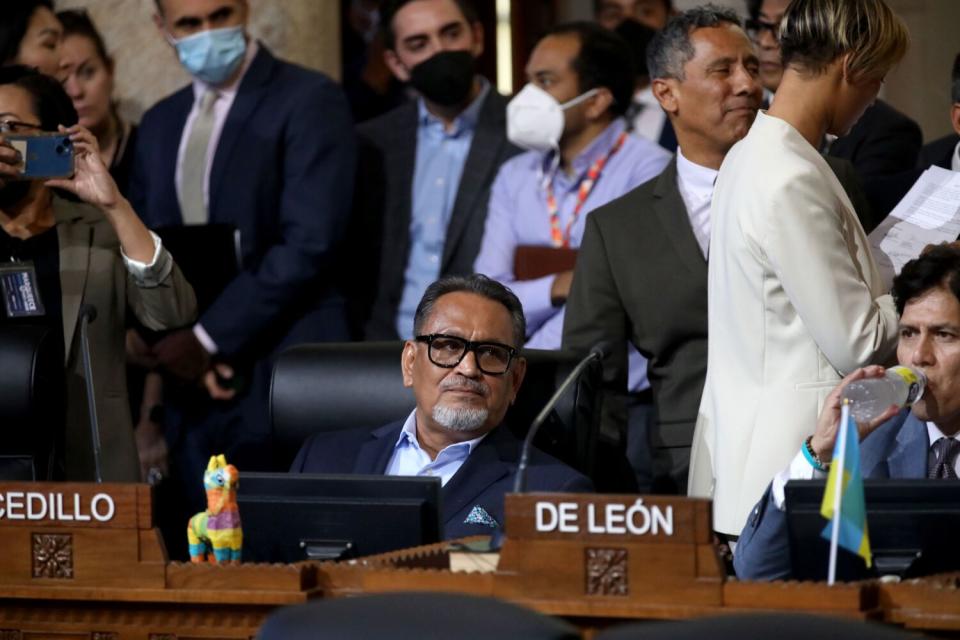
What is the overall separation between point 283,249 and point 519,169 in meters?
0.72

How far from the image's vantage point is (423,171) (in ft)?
17.0

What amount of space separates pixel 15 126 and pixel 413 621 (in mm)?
2585

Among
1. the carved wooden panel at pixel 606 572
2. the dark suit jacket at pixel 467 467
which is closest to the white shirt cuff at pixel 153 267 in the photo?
the dark suit jacket at pixel 467 467

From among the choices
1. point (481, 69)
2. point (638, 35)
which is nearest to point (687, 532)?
point (638, 35)

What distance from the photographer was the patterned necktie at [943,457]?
10.2 ft

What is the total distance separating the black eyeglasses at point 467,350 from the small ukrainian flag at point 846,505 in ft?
4.02

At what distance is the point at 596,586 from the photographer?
2.45 m

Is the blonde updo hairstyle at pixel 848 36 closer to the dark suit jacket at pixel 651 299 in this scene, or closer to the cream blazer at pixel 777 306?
the cream blazer at pixel 777 306

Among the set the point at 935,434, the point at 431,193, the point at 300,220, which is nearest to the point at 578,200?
the point at 431,193

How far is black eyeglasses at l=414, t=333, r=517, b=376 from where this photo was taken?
11.8ft

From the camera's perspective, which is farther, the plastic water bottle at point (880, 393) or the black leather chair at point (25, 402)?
the black leather chair at point (25, 402)

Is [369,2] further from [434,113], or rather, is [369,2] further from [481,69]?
[434,113]

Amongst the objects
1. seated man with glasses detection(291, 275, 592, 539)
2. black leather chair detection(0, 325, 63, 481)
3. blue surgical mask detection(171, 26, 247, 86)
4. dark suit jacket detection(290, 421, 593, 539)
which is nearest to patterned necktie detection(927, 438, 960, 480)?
dark suit jacket detection(290, 421, 593, 539)

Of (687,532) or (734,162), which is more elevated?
(734,162)
